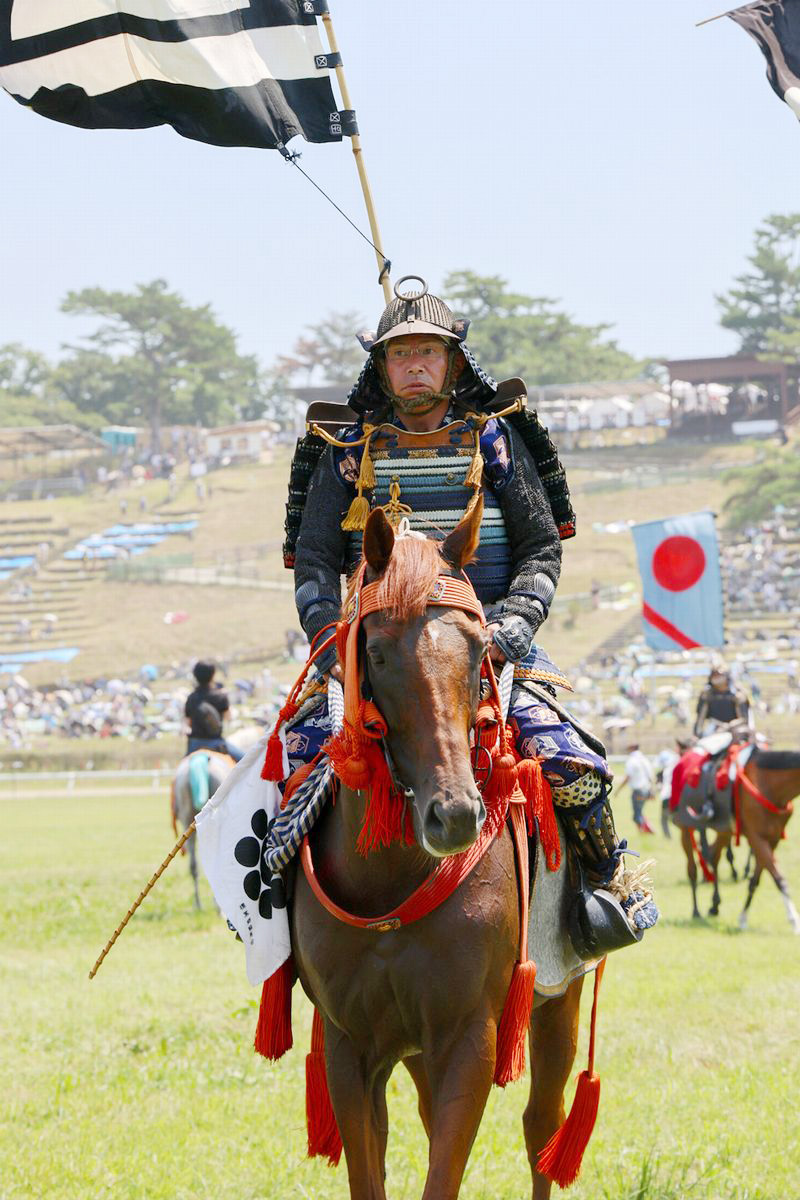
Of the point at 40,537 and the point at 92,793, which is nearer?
the point at 92,793

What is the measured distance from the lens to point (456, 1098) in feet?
14.4

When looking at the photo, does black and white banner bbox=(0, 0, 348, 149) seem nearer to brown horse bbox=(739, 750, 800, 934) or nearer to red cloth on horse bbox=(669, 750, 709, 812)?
brown horse bbox=(739, 750, 800, 934)

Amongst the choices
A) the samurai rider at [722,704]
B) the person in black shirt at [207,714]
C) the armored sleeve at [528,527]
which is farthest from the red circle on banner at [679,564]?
the armored sleeve at [528,527]

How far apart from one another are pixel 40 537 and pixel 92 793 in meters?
57.5

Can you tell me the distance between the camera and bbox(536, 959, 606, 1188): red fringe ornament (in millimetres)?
5703

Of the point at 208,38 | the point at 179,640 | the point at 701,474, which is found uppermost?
the point at 208,38

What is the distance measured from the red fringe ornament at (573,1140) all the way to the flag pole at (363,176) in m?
3.06

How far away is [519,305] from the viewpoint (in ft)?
392

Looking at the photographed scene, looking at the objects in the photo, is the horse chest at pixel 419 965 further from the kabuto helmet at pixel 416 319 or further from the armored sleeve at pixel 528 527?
the kabuto helmet at pixel 416 319

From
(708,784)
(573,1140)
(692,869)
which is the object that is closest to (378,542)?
(573,1140)

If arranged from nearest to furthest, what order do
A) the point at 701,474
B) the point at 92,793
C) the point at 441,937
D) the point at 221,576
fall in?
the point at 441,937
the point at 92,793
the point at 221,576
the point at 701,474

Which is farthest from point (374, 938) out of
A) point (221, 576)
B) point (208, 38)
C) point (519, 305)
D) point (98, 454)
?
point (519, 305)

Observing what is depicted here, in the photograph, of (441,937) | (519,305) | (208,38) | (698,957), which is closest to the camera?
(441,937)

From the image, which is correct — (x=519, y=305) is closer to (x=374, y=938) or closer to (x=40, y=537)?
(x=40, y=537)
